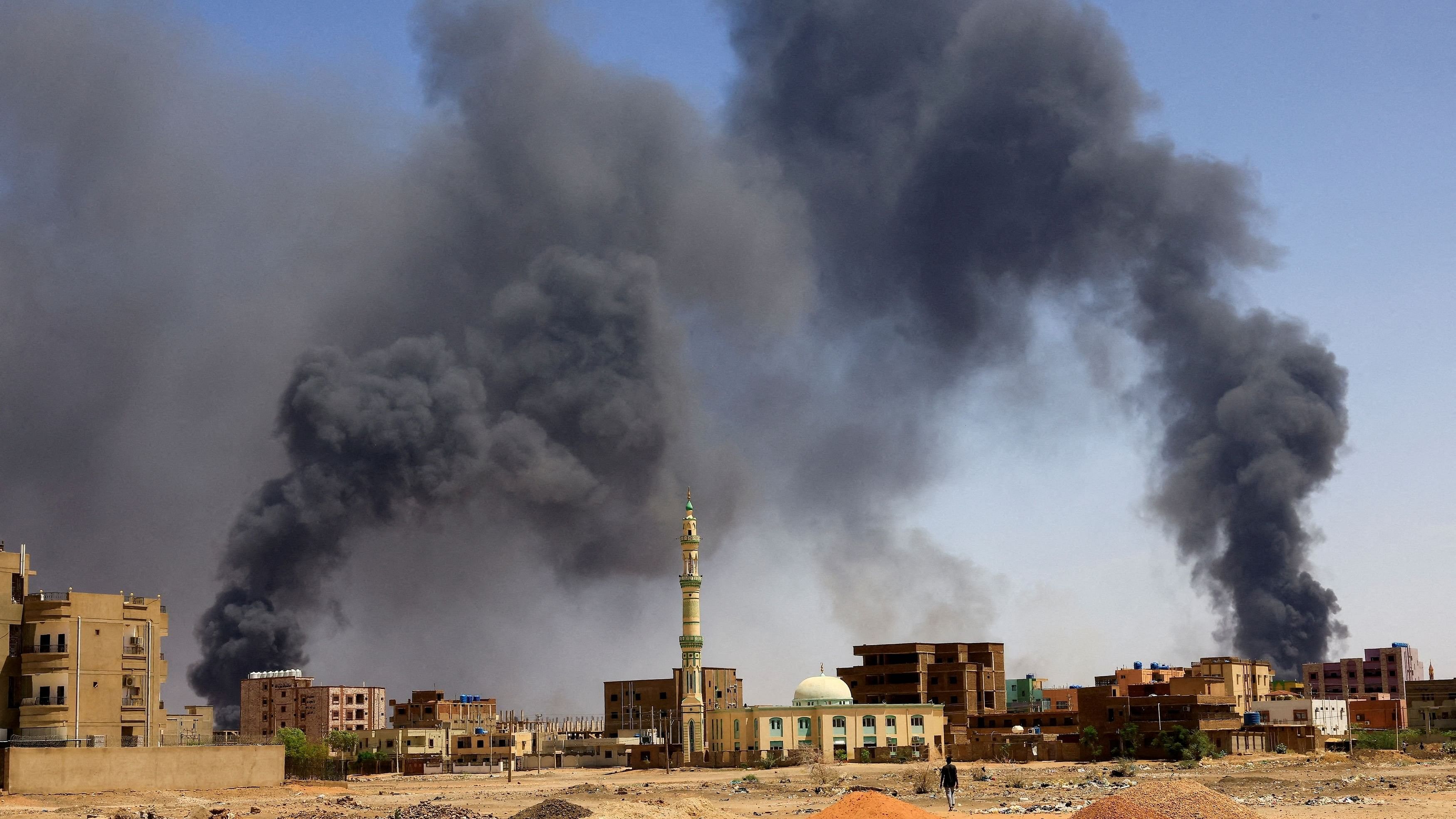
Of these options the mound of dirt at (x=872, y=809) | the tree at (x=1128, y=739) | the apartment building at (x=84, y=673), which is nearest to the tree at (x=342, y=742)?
the apartment building at (x=84, y=673)

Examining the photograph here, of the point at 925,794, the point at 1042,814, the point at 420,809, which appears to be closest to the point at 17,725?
the point at 420,809

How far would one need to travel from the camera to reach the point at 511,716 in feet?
474

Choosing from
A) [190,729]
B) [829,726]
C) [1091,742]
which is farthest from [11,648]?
[1091,742]

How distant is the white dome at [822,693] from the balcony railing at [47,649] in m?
75.5

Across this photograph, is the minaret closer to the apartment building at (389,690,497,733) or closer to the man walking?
the apartment building at (389,690,497,733)

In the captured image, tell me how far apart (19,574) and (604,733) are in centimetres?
8668

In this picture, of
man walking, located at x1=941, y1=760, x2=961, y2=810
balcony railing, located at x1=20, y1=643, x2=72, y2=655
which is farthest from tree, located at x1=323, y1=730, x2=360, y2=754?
man walking, located at x1=941, y1=760, x2=961, y2=810

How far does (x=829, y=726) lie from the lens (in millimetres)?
129250

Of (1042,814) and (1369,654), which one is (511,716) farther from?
(1369,654)

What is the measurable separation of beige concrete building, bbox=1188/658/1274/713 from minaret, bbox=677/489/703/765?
48426 millimetres

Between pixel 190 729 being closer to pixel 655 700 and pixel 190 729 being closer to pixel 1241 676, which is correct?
pixel 655 700

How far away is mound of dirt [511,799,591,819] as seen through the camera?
4912 cm

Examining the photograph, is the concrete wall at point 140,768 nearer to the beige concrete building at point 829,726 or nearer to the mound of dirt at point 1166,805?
the mound of dirt at point 1166,805

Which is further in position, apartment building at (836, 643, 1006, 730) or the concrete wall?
apartment building at (836, 643, 1006, 730)
